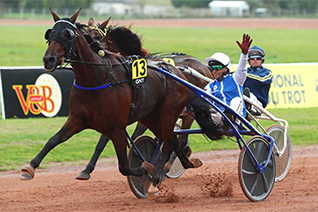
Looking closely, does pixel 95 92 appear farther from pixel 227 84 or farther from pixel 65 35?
pixel 227 84

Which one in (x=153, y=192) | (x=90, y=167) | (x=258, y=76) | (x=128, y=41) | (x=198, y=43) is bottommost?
(x=198, y=43)

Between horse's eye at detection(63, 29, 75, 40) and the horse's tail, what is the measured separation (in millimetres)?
1870

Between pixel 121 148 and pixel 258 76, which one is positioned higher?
pixel 258 76

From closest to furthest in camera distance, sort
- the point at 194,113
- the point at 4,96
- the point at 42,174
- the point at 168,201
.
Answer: the point at 168,201
the point at 194,113
the point at 42,174
the point at 4,96

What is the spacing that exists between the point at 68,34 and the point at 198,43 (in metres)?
25.2

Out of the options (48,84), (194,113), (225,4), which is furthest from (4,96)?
(225,4)

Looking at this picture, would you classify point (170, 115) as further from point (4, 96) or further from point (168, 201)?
point (4, 96)

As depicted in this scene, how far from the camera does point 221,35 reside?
3484 centimetres

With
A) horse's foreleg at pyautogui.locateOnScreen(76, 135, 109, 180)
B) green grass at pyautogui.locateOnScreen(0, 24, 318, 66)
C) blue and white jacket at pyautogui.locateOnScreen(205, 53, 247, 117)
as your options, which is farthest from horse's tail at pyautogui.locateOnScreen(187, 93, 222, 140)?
green grass at pyautogui.locateOnScreen(0, 24, 318, 66)

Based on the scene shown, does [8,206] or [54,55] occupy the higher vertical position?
[54,55]

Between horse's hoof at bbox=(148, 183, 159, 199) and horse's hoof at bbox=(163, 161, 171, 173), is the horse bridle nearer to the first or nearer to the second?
horse's hoof at bbox=(148, 183, 159, 199)

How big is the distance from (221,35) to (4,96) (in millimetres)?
25024

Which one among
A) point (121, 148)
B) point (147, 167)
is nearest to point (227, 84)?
point (147, 167)

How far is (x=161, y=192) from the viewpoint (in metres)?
6.23
